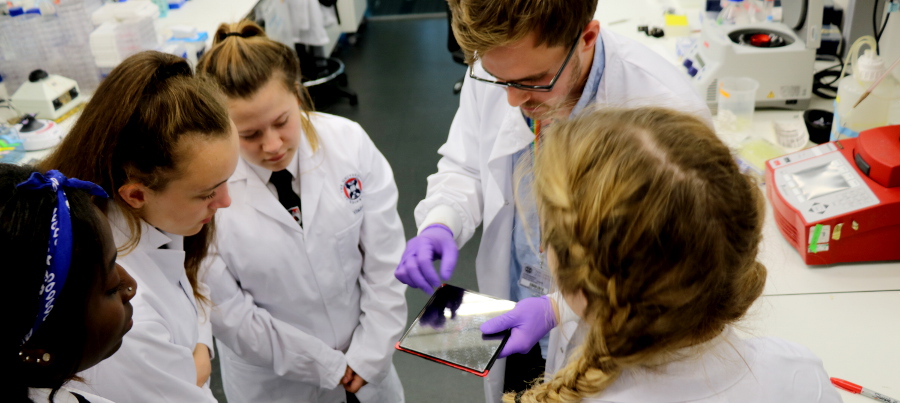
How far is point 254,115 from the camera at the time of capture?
1.50 metres

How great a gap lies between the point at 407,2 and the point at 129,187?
220 inches

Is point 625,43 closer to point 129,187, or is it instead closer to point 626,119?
point 626,119

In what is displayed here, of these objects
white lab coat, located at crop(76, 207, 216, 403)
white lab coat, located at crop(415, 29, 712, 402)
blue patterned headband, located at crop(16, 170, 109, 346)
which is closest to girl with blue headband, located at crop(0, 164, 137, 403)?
blue patterned headband, located at crop(16, 170, 109, 346)

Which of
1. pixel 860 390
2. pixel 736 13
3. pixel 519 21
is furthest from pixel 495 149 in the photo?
pixel 736 13

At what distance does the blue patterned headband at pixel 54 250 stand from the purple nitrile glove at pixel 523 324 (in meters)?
0.73

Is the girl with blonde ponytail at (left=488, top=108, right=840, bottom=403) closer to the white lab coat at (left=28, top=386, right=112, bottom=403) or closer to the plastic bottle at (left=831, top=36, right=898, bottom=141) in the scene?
the white lab coat at (left=28, top=386, right=112, bottom=403)

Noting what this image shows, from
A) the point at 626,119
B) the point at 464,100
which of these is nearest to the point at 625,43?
the point at 464,100

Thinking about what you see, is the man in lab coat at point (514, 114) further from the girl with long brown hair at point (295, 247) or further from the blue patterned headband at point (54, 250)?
the blue patterned headband at point (54, 250)

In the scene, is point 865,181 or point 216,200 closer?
point 216,200

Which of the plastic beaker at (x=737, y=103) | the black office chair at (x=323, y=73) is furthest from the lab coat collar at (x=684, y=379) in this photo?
the black office chair at (x=323, y=73)

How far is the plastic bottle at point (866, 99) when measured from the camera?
1.78 metres

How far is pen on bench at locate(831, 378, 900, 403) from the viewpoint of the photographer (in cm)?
120

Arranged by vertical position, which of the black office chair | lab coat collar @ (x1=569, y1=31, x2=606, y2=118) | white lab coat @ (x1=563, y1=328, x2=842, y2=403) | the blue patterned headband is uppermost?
the blue patterned headband

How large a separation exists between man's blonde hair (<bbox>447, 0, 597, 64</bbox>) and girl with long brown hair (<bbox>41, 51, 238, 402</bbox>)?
20.7 inches
